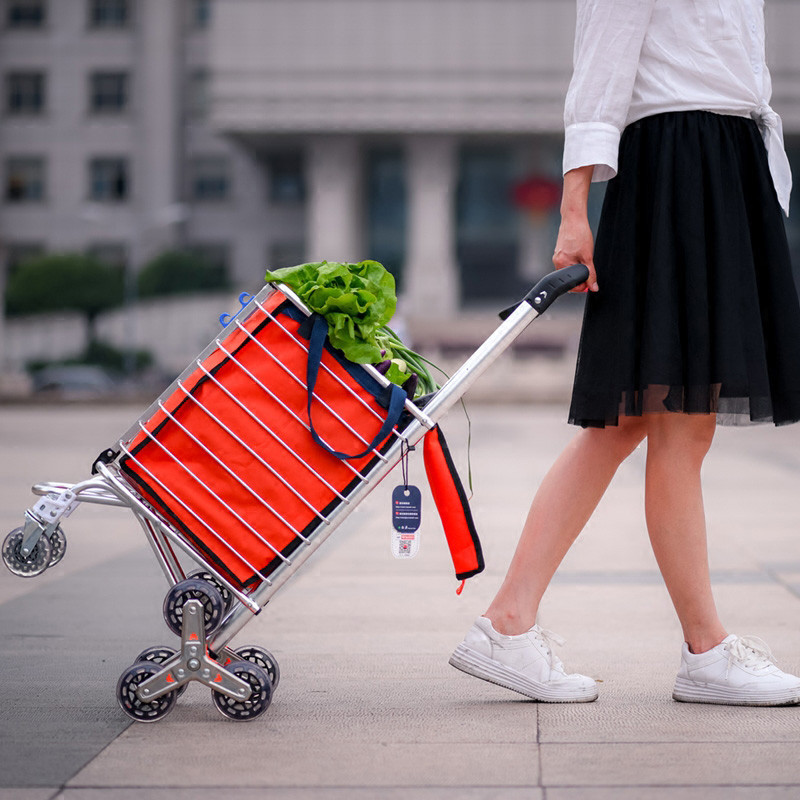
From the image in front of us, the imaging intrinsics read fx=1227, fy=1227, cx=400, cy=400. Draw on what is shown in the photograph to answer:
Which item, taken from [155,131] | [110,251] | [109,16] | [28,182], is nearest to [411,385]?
[155,131]

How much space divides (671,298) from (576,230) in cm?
26

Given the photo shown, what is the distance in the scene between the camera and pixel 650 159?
2.78 metres

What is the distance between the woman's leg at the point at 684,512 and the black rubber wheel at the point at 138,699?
3.74 ft

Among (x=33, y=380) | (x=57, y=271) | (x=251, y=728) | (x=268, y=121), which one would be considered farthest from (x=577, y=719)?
(x=268, y=121)

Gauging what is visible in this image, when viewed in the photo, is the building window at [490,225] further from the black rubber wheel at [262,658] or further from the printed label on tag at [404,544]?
the printed label on tag at [404,544]

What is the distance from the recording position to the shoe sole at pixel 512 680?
2785mm

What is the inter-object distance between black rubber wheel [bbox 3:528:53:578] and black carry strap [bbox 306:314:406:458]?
618 mm

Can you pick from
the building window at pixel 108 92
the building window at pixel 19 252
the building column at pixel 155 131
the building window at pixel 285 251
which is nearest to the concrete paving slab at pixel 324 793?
the building column at pixel 155 131

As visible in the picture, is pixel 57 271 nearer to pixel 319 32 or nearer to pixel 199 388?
pixel 319 32

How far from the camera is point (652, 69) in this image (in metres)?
2.77

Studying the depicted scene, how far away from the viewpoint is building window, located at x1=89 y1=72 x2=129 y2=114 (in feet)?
197

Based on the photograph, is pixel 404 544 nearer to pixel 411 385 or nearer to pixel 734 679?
pixel 411 385

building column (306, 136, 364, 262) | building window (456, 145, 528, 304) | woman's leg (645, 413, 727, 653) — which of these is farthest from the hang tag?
building window (456, 145, 528, 304)

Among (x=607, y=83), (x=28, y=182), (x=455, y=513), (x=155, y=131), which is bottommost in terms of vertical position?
(x=28, y=182)
